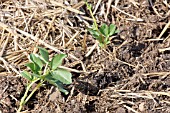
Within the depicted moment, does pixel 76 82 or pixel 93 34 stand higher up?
pixel 93 34

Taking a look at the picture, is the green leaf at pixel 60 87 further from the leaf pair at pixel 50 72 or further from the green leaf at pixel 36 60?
the green leaf at pixel 36 60

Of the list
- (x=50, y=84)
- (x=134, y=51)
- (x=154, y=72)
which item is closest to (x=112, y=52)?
(x=134, y=51)

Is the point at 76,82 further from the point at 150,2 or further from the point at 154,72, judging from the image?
the point at 150,2

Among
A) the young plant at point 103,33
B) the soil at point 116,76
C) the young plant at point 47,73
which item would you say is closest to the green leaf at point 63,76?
the young plant at point 47,73

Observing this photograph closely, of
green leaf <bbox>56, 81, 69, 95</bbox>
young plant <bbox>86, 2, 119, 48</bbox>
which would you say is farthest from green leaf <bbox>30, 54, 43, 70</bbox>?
young plant <bbox>86, 2, 119, 48</bbox>

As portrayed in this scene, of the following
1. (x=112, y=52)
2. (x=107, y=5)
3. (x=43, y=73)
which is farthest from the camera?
(x=107, y=5)

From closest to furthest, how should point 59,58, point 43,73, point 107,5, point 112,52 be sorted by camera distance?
point 59,58 → point 43,73 → point 112,52 → point 107,5
